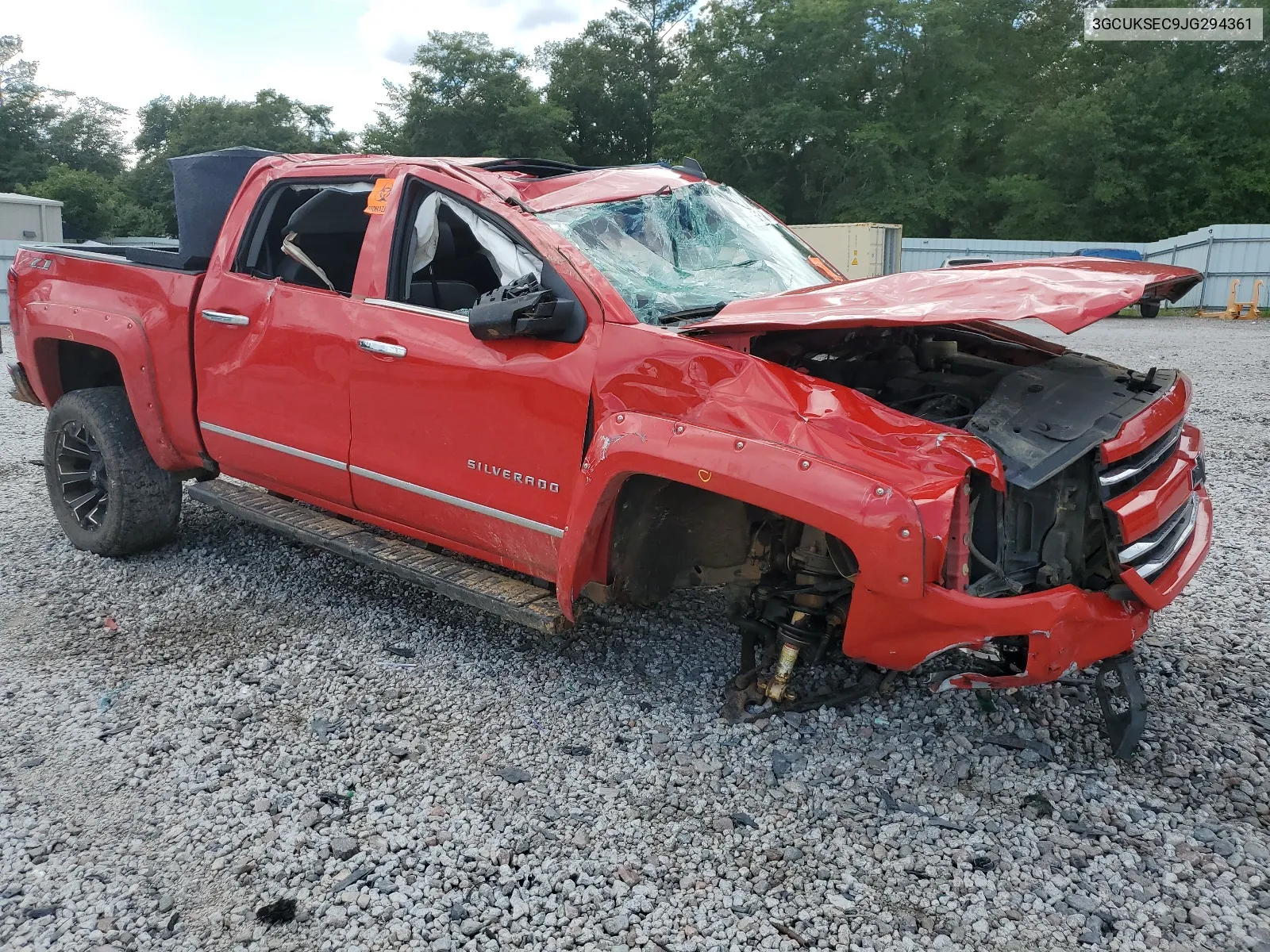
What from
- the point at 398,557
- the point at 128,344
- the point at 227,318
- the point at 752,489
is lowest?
the point at 398,557

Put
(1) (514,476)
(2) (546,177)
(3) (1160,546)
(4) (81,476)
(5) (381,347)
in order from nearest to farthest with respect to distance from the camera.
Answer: (3) (1160,546) → (1) (514,476) → (5) (381,347) → (2) (546,177) → (4) (81,476)

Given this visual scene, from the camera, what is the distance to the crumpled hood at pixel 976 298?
8.40ft

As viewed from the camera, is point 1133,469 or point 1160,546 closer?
Answer: point 1133,469

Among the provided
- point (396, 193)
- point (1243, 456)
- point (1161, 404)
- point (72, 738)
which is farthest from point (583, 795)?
point (1243, 456)

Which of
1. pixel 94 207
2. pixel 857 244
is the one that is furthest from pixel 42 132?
pixel 857 244

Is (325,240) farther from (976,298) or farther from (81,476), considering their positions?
(976,298)

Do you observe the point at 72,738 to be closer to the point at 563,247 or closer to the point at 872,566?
the point at 563,247

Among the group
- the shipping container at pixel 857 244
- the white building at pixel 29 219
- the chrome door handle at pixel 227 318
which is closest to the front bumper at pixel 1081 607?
the chrome door handle at pixel 227 318

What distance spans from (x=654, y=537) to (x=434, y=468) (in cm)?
89

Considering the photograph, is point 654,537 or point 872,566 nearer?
point 872,566

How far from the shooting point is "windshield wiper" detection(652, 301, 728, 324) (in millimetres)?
3201

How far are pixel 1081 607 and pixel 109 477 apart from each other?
426 centimetres

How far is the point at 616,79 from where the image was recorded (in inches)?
1954

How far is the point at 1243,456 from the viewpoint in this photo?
23.0 feet
